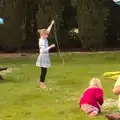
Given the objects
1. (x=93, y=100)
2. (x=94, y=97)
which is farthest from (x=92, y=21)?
(x=93, y=100)

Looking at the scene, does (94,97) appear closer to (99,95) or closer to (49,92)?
(99,95)

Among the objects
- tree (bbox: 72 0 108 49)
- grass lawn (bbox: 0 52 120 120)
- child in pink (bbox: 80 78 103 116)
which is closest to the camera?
child in pink (bbox: 80 78 103 116)

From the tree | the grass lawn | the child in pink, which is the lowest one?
the grass lawn

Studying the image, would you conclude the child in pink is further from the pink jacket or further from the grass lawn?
the grass lawn

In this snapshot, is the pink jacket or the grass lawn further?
the grass lawn

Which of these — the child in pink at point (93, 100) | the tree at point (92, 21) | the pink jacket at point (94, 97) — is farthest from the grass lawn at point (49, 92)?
the tree at point (92, 21)

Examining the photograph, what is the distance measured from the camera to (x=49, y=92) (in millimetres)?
13891

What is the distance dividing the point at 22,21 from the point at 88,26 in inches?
182

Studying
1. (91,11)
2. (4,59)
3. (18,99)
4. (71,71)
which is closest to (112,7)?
(91,11)

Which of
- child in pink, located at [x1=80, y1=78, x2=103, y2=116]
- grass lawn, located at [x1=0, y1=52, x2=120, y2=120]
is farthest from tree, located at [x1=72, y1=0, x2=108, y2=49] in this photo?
child in pink, located at [x1=80, y1=78, x2=103, y2=116]

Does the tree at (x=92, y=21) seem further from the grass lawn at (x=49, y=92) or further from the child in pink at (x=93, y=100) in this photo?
the child in pink at (x=93, y=100)

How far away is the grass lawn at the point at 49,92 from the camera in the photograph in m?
10.7

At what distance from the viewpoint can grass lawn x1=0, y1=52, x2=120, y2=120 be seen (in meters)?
10.7

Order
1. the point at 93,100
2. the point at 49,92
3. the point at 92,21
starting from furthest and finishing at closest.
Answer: the point at 92,21, the point at 49,92, the point at 93,100
